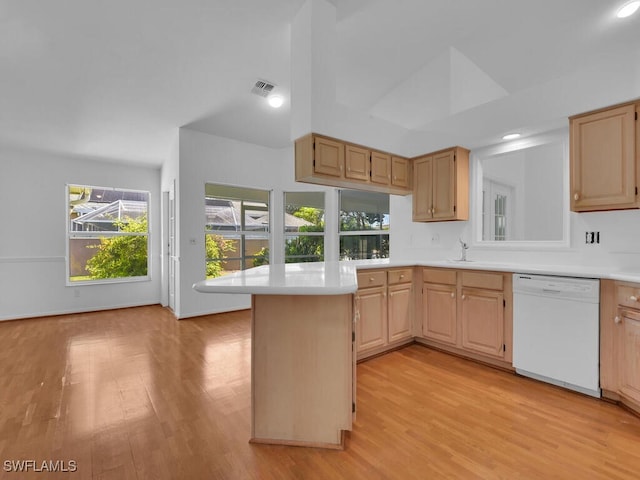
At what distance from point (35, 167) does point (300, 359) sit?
568cm

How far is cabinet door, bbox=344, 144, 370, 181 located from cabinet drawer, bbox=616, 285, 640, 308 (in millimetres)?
2158

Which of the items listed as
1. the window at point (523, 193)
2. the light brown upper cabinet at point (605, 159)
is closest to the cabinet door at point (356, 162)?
the window at point (523, 193)

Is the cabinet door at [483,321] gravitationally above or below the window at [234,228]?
below

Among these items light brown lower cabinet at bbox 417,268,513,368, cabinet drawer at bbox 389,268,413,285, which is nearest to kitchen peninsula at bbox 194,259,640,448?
light brown lower cabinet at bbox 417,268,513,368

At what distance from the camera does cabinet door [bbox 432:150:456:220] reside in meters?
3.31

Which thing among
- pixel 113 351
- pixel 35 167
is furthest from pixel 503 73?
pixel 35 167

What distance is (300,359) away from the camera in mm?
1678

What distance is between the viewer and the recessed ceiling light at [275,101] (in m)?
3.80

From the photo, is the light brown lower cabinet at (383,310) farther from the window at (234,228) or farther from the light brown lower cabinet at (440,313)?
the window at (234,228)

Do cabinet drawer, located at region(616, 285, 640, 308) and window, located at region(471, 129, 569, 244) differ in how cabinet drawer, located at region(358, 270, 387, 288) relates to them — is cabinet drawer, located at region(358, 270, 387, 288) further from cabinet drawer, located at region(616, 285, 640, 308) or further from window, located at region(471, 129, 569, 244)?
cabinet drawer, located at region(616, 285, 640, 308)

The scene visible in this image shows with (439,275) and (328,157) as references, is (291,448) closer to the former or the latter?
(439,275)

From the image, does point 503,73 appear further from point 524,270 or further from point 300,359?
point 300,359

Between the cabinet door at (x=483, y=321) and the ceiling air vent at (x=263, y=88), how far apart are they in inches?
121

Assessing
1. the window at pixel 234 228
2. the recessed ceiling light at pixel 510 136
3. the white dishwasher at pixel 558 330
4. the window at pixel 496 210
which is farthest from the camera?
the window at pixel 234 228
